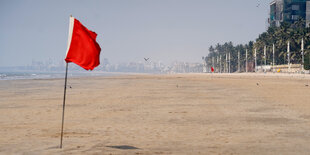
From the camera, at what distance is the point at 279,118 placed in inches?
495

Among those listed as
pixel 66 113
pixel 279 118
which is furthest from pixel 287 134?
pixel 66 113

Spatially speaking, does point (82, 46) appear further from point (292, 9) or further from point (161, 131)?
point (292, 9)

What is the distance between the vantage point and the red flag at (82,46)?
7.77 meters

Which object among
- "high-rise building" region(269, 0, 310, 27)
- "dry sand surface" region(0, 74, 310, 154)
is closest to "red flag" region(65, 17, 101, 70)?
"dry sand surface" region(0, 74, 310, 154)

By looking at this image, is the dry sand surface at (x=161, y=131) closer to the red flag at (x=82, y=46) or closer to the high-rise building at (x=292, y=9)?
the red flag at (x=82, y=46)

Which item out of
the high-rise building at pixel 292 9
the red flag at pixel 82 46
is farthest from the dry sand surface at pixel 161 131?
the high-rise building at pixel 292 9

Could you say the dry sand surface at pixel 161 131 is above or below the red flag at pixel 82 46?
below

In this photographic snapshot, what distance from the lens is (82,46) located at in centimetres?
787

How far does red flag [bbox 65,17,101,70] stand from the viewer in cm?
777

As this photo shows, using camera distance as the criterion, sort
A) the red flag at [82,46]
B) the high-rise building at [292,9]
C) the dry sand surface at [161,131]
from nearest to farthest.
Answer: the red flag at [82,46] → the dry sand surface at [161,131] → the high-rise building at [292,9]

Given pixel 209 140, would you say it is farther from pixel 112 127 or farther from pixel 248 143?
pixel 112 127

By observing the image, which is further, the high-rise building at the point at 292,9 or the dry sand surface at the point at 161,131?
the high-rise building at the point at 292,9

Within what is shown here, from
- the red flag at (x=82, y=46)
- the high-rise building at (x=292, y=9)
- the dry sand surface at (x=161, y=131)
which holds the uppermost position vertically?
the high-rise building at (x=292, y=9)

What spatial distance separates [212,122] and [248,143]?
3.28 m
